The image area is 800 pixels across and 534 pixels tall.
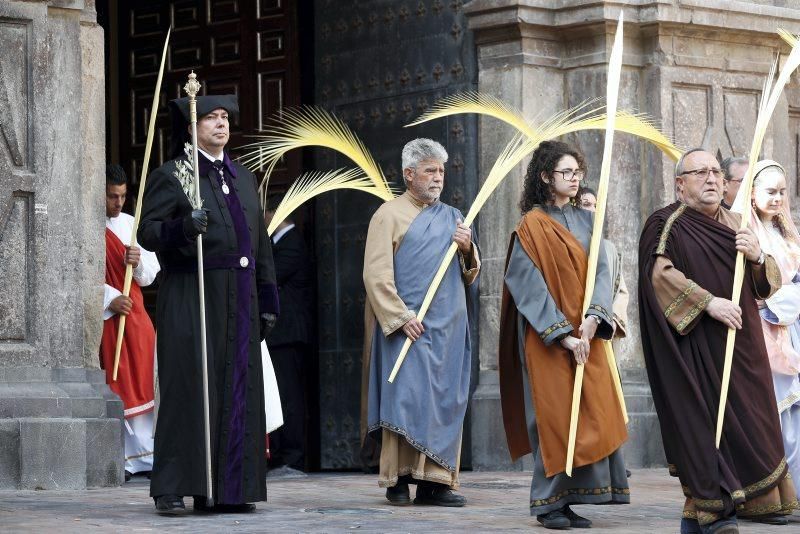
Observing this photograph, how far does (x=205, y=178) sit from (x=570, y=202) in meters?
1.85

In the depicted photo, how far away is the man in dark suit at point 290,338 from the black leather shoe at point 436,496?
9.96 feet

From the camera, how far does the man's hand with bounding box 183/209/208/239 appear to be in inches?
351

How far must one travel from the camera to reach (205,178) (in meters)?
9.43

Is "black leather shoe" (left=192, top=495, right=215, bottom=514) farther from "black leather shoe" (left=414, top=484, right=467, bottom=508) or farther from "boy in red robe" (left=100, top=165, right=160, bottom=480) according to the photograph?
"boy in red robe" (left=100, top=165, right=160, bottom=480)

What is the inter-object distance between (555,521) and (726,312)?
4.18ft

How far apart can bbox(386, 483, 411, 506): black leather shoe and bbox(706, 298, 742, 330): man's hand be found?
2229mm

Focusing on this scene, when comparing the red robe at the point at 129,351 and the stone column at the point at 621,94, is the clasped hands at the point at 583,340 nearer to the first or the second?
the stone column at the point at 621,94

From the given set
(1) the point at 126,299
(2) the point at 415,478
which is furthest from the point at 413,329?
(1) the point at 126,299

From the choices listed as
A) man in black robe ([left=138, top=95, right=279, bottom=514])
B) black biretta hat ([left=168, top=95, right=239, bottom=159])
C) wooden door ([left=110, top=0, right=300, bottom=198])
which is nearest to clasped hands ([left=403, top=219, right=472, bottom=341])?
man in black robe ([left=138, top=95, right=279, bottom=514])

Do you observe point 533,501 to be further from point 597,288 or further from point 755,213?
point 755,213

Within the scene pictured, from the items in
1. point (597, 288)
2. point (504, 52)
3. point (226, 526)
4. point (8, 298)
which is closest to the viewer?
point (226, 526)

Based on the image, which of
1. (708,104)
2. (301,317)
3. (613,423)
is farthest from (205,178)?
(708,104)

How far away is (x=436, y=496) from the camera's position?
9828mm

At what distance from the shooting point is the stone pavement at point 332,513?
27.7ft
